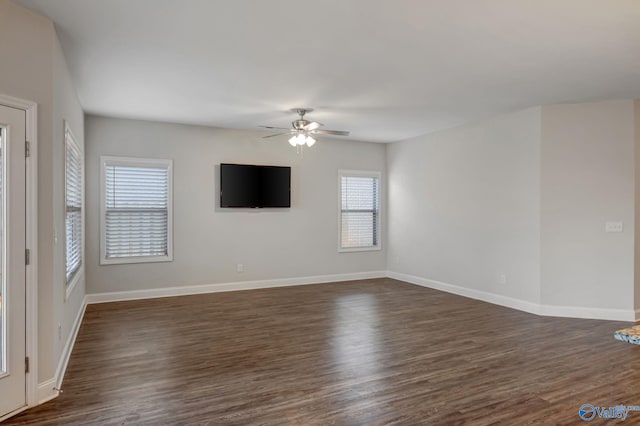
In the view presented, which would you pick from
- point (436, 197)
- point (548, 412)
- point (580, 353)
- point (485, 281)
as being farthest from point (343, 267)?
point (548, 412)

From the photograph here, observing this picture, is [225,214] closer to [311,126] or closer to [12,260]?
[311,126]

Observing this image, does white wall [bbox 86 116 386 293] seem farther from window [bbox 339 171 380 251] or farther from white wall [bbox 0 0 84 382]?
white wall [bbox 0 0 84 382]

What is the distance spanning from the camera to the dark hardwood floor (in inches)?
105

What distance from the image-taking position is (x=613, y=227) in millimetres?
4988

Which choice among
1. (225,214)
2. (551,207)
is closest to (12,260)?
(225,214)

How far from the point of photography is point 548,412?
2.67 m

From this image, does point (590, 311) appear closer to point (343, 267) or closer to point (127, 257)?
point (343, 267)

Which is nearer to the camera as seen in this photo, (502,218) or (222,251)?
(502,218)

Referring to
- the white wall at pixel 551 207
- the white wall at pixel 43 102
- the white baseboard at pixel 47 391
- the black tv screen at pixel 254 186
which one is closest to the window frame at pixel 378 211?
the black tv screen at pixel 254 186

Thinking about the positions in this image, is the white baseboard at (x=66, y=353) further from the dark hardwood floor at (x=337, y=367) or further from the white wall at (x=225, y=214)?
the white wall at (x=225, y=214)

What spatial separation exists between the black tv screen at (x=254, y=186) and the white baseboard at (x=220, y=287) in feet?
4.32

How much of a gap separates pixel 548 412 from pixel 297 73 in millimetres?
3432

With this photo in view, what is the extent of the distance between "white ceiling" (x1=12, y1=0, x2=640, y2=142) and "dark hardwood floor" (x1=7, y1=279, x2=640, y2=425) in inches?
104

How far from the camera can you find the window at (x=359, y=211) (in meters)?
7.78
